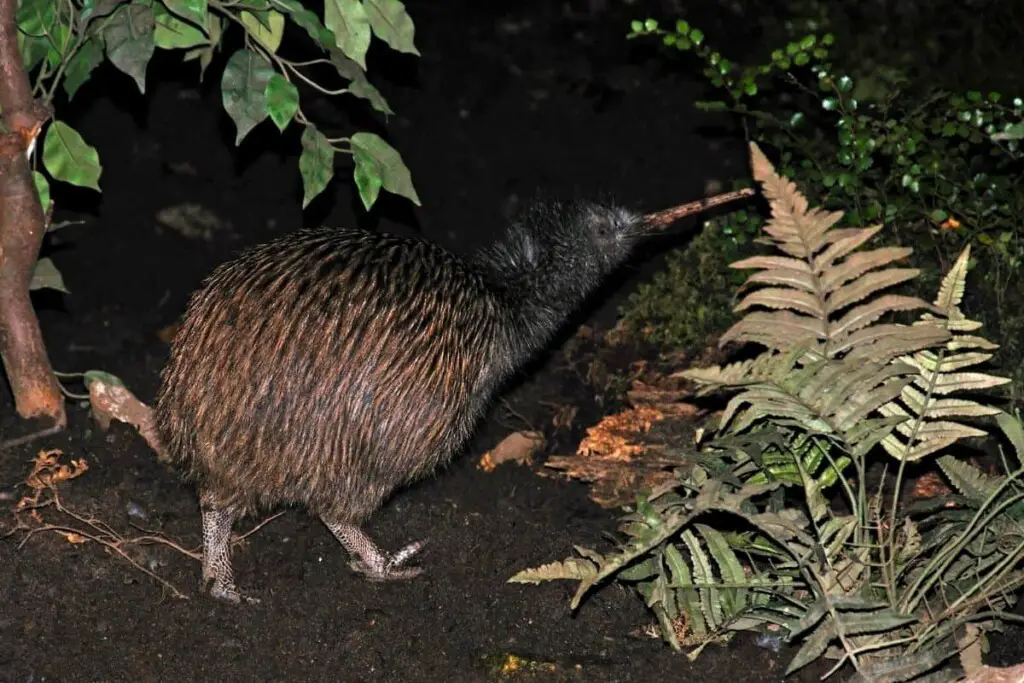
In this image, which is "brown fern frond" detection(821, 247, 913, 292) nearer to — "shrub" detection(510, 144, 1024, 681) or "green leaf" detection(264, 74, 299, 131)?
"shrub" detection(510, 144, 1024, 681)

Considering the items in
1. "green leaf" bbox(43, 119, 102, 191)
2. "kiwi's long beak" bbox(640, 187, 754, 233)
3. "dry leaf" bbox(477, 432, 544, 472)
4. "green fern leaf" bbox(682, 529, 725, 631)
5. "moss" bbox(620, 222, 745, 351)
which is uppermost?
"kiwi's long beak" bbox(640, 187, 754, 233)

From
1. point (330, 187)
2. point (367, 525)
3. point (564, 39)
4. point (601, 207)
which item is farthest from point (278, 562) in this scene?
point (564, 39)

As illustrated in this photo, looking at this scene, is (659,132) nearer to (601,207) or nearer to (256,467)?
(601,207)

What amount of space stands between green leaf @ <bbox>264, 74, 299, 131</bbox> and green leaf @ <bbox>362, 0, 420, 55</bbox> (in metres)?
0.37

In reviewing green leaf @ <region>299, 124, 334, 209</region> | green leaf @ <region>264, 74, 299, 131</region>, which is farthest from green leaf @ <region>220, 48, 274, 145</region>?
green leaf @ <region>299, 124, 334, 209</region>

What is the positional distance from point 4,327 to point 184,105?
95.1 inches

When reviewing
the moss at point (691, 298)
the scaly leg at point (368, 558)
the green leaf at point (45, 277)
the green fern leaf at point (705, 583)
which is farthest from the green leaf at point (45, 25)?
the moss at point (691, 298)

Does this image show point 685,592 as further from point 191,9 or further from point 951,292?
point 191,9

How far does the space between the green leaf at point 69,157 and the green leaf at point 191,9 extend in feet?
2.79

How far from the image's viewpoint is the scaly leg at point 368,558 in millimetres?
5457

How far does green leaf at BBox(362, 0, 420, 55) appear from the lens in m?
4.80

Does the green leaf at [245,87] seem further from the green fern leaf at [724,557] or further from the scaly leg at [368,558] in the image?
the green fern leaf at [724,557]

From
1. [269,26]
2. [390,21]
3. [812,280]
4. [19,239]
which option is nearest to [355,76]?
[390,21]

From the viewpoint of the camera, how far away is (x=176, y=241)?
7.66 m
